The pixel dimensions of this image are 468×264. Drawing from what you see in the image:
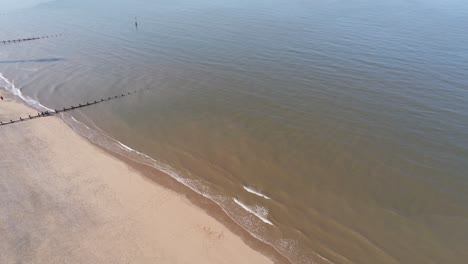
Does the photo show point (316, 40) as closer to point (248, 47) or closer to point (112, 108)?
point (248, 47)

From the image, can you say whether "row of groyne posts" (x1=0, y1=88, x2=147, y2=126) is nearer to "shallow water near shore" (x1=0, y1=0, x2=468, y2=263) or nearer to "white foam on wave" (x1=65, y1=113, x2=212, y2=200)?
"shallow water near shore" (x1=0, y1=0, x2=468, y2=263)

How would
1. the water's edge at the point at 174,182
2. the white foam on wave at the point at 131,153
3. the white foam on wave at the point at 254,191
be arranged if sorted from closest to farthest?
the water's edge at the point at 174,182 → the white foam on wave at the point at 254,191 → the white foam on wave at the point at 131,153

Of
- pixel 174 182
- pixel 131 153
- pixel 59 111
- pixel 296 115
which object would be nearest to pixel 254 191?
pixel 174 182

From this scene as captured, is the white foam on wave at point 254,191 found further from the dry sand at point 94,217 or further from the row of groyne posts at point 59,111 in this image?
the row of groyne posts at point 59,111

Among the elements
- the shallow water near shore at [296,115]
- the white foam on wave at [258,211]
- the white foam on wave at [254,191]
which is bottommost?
the white foam on wave at [258,211]

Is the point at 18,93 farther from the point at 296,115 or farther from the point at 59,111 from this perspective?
the point at 296,115

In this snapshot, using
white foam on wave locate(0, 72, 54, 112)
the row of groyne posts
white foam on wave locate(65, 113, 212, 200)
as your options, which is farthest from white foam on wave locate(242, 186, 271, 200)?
white foam on wave locate(0, 72, 54, 112)

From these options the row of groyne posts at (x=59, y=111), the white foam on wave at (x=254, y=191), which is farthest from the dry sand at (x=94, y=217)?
the row of groyne posts at (x=59, y=111)

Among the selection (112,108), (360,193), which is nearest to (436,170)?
(360,193)
